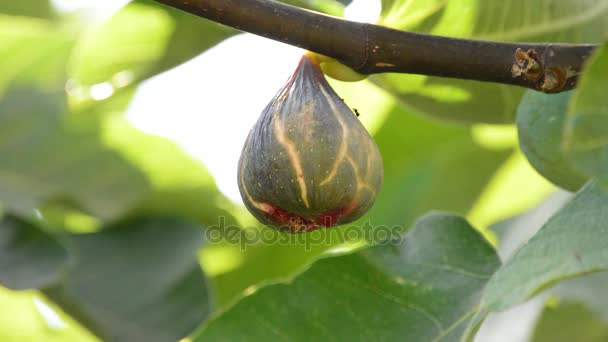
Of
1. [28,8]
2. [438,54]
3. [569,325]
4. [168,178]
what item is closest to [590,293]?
[569,325]

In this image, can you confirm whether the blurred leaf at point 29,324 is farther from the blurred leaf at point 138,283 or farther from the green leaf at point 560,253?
the green leaf at point 560,253

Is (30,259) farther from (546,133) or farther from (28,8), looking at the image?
(546,133)

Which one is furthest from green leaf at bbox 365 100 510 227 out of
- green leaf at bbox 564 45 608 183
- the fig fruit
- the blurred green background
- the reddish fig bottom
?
green leaf at bbox 564 45 608 183

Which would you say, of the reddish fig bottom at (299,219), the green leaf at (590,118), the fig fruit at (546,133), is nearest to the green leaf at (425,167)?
the fig fruit at (546,133)

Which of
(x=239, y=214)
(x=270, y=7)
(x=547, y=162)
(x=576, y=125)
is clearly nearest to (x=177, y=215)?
(x=239, y=214)

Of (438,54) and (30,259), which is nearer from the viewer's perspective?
(438,54)
